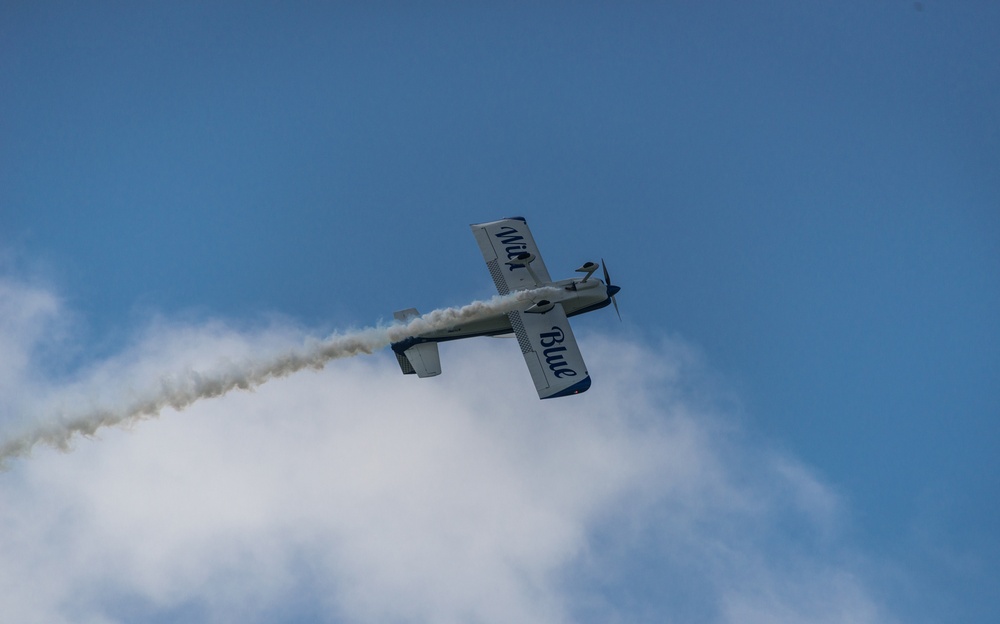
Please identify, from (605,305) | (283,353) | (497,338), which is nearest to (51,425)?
(283,353)

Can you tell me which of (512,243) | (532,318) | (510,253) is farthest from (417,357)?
(512,243)

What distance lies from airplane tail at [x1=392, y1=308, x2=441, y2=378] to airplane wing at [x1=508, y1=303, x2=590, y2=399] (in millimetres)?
3970

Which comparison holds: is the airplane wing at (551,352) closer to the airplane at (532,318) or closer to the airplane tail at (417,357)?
the airplane at (532,318)

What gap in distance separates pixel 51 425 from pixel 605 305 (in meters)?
25.8

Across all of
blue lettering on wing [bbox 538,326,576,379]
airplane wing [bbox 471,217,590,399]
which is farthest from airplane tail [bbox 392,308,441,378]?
blue lettering on wing [bbox 538,326,576,379]

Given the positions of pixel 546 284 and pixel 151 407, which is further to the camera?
pixel 546 284

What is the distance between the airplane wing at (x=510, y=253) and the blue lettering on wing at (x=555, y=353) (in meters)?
3.12

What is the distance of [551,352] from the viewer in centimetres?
5162

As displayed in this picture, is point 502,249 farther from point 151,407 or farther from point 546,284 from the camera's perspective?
point 151,407

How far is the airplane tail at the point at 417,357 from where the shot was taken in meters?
52.3

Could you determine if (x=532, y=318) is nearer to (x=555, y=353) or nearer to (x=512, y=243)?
(x=555, y=353)

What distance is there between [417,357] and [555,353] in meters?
6.40

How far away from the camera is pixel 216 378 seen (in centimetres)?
5062

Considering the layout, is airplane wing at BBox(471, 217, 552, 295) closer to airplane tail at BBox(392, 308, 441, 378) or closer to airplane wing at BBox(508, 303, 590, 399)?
airplane wing at BBox(508, 303, 590, 399)
